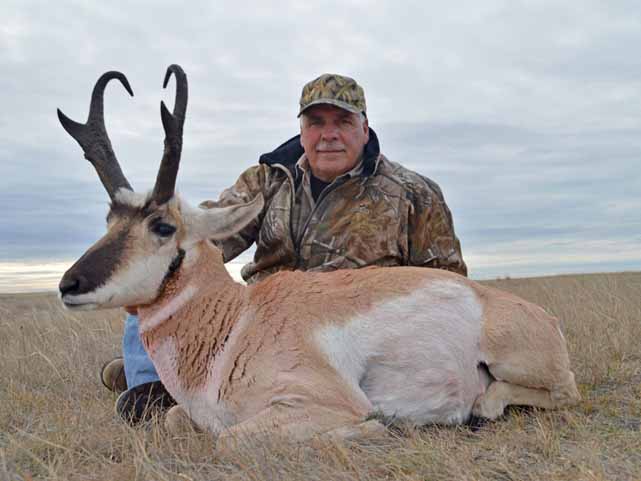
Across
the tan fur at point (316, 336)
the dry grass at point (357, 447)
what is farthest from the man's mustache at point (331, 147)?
the dry grass at point (357, 447)

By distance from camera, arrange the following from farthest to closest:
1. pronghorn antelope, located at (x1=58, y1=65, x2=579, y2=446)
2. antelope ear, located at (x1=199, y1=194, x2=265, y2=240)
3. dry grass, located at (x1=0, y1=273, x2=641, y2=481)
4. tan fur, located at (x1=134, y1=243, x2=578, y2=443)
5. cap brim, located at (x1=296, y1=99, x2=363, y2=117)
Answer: cap brim, located at (x1=296, y1=99, x2=363, y2=117)
antelope ear, located at (x1=199, y1=194, x2=265, y2=240)
pronghorn antelope, located at (x1=58, y1=65, x2=579, y2=446)
tan fur, located at (x1=134, y1=243, x2=578, y2=443)
dry grass, located at (x1=0, y1=273, x2=641, y2=481)

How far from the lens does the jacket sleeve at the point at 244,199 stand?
664cm

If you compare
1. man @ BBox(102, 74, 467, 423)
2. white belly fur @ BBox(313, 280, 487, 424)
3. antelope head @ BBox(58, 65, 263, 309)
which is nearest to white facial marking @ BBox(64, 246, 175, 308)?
antelope head @ BBox(58, 65, 263, 309)

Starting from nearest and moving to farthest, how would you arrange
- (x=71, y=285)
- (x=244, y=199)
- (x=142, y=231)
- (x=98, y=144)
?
(x=71, y=285) → (x=142, y=231) → (x=98, y=144) → (x=244, y=199)

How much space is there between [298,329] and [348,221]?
2.54 m

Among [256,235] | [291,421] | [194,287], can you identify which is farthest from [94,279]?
[256,235]

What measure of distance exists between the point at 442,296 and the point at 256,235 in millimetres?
2907

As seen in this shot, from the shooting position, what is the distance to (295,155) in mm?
7082

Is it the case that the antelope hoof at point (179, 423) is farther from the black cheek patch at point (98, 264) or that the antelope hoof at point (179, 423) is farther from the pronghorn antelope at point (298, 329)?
the black cheek patch at point (98, 264)

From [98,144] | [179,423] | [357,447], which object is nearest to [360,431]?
[357,447]

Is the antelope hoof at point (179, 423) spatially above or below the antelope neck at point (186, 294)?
below

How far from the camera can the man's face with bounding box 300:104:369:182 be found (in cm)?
641

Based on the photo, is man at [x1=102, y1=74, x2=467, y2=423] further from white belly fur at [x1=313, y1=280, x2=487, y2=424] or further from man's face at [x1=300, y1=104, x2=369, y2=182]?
white belly fur at [x1=313, y1=280, x2=487, y2=424]

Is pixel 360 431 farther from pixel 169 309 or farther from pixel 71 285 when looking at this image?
pixel 71 285
